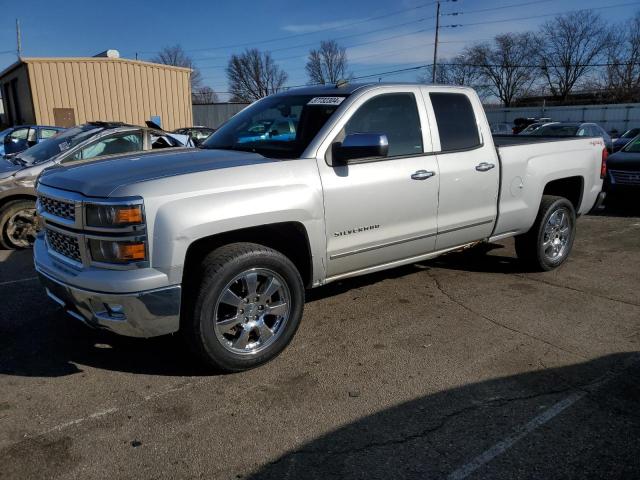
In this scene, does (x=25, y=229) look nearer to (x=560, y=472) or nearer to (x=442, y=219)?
(x=442, y=219)

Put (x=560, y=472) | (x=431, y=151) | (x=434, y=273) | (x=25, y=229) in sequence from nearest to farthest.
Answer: (x=560, y=472)
(x=431, y=151)
(x=434, y=273)
(x=25, y=229)

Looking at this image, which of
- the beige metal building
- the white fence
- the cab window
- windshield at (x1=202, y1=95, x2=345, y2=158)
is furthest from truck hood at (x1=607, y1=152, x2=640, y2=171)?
the white fence

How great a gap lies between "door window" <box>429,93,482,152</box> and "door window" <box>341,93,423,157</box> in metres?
0.28

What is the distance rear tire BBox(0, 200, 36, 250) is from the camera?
270 inches

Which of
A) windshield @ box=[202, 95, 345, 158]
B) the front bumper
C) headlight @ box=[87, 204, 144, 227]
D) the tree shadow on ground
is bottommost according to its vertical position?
the tree shadow on ground

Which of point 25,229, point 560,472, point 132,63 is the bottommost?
point 560,472

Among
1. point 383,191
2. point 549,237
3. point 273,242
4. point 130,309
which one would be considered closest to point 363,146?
point 383,191

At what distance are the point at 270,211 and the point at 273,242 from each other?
0.45m

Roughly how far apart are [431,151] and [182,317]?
2.49 m

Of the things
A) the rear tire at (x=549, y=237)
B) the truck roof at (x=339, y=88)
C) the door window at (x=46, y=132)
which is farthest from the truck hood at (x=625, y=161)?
the door window at (x=46, y=132)

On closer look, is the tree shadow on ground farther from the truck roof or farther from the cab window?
the cab window

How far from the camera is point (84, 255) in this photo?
3.21m

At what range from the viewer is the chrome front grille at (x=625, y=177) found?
31.4ft

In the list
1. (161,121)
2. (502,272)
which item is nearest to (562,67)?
(161,121)
